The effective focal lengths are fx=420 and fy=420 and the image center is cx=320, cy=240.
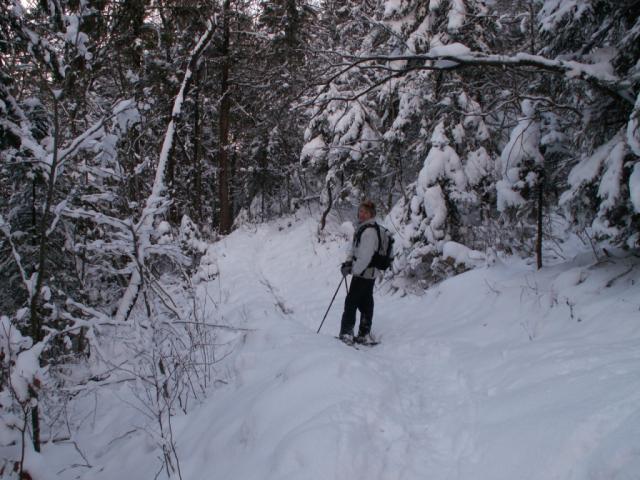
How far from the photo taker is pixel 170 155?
8273 mm

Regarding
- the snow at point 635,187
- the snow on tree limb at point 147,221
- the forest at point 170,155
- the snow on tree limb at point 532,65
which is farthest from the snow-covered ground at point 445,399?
the snow on tree limb at point 532,65

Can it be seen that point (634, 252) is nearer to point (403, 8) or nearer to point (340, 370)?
point (340, 370)

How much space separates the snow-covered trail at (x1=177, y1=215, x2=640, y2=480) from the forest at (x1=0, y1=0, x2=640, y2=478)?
1.90ft

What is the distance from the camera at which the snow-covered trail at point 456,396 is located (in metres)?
2.64

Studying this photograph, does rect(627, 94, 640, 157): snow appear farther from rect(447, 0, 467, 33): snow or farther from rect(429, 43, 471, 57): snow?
rect(447, 0, 467, 33): snow

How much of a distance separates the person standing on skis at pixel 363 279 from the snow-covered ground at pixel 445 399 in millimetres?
452

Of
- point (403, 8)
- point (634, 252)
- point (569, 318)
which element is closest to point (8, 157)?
point (569, 318)

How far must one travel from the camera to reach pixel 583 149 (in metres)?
5.28

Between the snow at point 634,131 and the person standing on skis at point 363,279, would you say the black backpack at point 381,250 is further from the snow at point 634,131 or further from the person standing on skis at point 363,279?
the snow at point 634,131

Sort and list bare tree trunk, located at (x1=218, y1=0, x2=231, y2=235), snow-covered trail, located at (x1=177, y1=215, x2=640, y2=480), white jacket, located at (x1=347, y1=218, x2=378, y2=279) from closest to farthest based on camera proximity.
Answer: snow-covered trail, located at (x1=177, y1=215, x2=640, y2=480), white jacket, located at (x1=347, y1=218, x2=378, y2=279), bare tree trunk, located at (x1=218, y1=0, x2=231, y2=235)

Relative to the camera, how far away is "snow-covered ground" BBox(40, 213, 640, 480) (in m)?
2.67

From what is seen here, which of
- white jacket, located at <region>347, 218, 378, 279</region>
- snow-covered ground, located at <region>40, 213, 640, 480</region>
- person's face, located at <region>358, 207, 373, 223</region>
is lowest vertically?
snow-covered ground, located at <region>40, 213, 640, 480</region>

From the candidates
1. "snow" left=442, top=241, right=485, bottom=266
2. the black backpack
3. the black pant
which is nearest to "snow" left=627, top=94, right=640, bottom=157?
the black backpack

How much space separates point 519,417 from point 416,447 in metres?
0.77
